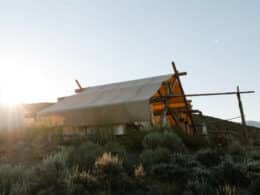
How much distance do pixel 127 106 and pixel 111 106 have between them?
934 mm

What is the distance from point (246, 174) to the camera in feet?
15.1

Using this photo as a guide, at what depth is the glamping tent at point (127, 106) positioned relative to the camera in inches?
442

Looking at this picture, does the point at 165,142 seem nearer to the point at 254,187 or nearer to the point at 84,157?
the point at 84,157

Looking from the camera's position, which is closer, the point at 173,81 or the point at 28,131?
the point at 28,131

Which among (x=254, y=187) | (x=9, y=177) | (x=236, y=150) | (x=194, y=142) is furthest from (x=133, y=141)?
(x=254, y=187)

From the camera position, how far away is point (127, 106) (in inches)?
447

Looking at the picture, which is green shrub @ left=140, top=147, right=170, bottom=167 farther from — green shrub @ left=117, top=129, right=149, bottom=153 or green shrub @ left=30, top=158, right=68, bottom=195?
green shrub @ left=30, top=158, right=68, bottom=195

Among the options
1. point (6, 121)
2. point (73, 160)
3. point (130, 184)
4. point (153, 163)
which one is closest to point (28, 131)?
point (6, 121)

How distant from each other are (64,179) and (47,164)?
102 centimetres

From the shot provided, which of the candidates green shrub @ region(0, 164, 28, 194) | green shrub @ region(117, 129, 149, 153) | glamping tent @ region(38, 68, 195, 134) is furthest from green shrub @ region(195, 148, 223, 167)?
glamping tent @ region(38, 68, 195, 134)

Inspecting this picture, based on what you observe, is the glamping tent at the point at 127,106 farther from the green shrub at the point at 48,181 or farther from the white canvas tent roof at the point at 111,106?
the green shrub at the point at 48,181

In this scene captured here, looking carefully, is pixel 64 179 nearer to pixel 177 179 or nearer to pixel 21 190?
pixel 21 190

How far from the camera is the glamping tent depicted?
442 inches

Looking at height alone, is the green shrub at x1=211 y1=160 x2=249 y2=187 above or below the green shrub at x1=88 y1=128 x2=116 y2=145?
below
